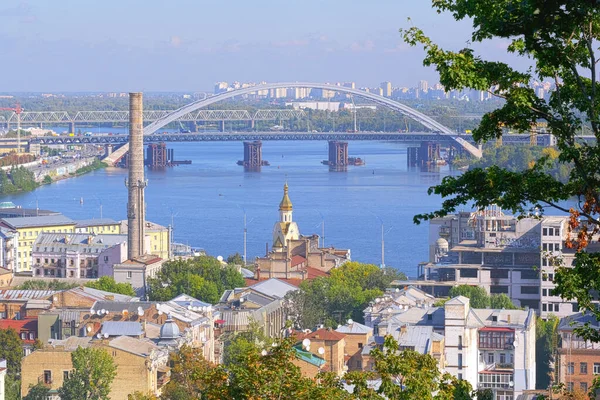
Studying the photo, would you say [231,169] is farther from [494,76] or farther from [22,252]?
[494,76]

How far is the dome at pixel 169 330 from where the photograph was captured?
1779 centimetres

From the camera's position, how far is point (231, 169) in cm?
7194

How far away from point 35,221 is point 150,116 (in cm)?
6352

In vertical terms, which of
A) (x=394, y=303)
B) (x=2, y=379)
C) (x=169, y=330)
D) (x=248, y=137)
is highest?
(x=248, y=137)

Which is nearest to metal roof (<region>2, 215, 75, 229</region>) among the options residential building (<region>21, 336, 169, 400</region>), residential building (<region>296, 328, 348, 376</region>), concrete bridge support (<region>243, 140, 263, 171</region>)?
residential building (<region>296, 328, 348, 376</region>)

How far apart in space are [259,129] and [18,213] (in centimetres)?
5818

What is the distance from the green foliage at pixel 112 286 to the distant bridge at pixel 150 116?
2559 inches

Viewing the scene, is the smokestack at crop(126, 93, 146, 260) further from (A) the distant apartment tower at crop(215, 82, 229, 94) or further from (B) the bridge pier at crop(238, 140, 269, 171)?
(A) the distant apartment tower at crop(215, 82, 229, 94)

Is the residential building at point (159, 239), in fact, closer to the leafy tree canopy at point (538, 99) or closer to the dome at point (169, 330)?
the dome at point (169, 330)

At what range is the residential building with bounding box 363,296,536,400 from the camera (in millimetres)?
17328

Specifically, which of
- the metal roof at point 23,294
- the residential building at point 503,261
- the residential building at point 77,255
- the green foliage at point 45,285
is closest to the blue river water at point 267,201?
the residential building at point 503,261

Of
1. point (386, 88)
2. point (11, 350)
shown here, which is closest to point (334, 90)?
point (11, 350)

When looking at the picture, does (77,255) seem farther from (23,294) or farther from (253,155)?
(253,155)

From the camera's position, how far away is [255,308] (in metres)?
21.6
